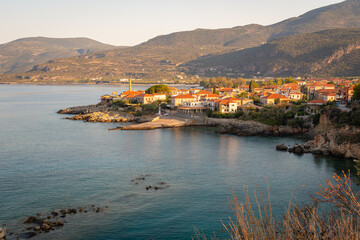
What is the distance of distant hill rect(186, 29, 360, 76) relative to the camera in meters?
124

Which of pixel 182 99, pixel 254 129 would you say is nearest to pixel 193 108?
pixel 182 99

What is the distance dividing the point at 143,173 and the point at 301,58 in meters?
129

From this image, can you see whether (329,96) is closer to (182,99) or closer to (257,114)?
(257,114)

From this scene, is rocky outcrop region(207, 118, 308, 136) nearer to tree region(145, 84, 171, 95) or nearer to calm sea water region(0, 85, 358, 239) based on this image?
calm sea water region(0, 85, 358, 239)

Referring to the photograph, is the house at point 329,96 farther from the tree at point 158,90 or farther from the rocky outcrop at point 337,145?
the tree at point 158,90

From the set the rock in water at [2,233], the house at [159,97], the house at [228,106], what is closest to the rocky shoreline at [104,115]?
the house at [159,97]

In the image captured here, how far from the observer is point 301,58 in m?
140

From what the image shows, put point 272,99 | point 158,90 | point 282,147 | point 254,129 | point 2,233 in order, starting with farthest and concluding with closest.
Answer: point 158,90, point 272,99, point 254,129, point 282,147, point 2,233

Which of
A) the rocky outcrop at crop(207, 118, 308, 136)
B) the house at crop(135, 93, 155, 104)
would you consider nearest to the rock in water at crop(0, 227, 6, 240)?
the rocky outcrop at crop(207, 118, 308, 136)

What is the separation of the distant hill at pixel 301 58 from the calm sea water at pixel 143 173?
305 feet

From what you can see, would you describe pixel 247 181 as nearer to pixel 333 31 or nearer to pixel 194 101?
pixel 194 101

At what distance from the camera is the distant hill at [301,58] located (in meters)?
124

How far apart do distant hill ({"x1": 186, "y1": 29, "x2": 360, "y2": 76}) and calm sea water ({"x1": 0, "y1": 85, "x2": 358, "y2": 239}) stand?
92.8 m

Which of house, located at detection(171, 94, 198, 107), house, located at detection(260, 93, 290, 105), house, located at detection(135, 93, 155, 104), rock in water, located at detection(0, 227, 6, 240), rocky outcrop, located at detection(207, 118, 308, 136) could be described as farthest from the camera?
house, located at detection(135, 93, 155, 104)
